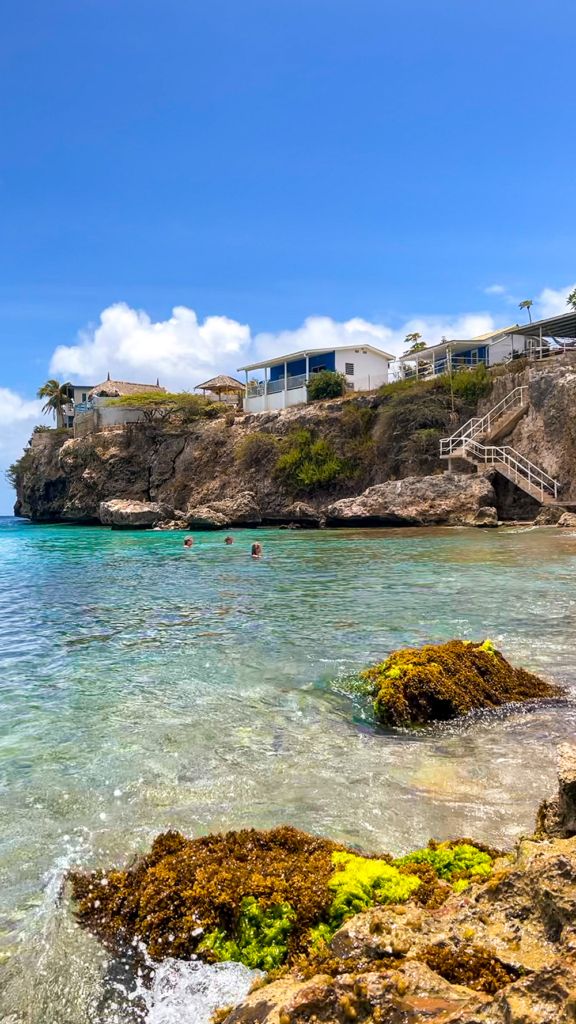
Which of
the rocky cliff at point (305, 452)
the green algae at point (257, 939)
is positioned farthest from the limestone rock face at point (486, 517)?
the green algae at point (257, 939)

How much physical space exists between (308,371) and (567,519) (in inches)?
1300

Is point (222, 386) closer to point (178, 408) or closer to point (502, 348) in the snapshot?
point (178, 408)

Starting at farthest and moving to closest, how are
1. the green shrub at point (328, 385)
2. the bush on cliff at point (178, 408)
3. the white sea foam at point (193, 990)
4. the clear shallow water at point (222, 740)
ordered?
the bush on cliff at point (178, 408)
the green shrub at point (328, 385)
the clear shallow water at point (222, 740)
the white sea foam at point (193, 990)

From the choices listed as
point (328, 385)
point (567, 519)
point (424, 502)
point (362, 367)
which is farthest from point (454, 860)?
point (362, 367)

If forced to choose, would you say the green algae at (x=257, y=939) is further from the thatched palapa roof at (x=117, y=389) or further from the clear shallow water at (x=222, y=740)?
the thatched palapa roof at (x=117, y=389)

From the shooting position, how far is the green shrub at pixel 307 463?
46.1m

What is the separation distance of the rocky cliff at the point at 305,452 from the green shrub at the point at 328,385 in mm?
2399

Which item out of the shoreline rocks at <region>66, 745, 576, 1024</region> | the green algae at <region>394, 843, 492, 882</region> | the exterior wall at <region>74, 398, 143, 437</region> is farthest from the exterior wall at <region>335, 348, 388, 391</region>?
the shoreline rocks at <region>66, 745, 576, 1024</region>

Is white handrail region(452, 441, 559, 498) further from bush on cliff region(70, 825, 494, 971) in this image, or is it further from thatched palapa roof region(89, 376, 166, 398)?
thatched palapa roof region(89, 376, 166, 398)

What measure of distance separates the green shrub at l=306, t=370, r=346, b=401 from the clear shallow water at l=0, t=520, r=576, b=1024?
39.5 metres

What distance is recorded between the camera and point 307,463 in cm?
4700

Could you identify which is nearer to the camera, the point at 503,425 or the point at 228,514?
the point at 503,425

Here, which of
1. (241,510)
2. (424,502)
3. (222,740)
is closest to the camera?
(222,740)

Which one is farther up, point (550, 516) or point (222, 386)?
point (222, 386)
